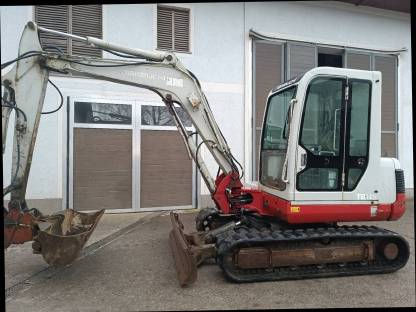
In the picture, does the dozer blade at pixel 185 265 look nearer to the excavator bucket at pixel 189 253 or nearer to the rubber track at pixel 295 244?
the excavator bucket at pixel 189 253

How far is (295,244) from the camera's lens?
3713mm

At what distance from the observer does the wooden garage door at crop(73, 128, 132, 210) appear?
23.9 ft

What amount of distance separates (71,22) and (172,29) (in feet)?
7.78

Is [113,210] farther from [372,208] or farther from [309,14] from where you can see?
[309,14]

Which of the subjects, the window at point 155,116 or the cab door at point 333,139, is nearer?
the cab door at point 333,139

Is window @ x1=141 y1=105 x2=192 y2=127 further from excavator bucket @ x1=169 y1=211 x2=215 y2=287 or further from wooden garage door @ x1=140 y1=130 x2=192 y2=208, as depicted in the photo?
excavator bucket @ x1=169 y1=211 x2=215 y2=287

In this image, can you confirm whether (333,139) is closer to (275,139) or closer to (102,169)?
(275,139)

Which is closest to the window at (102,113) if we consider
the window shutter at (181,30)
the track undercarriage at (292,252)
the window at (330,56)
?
the window shutter at (181,30)

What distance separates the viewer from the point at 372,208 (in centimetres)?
396

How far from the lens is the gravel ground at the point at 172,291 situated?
3.16m

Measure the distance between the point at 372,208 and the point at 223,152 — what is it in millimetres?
2054

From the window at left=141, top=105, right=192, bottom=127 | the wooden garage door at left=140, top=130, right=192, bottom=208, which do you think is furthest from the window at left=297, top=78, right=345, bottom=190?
the wooden garage door at left=140, top=130, right=192, bottom=208

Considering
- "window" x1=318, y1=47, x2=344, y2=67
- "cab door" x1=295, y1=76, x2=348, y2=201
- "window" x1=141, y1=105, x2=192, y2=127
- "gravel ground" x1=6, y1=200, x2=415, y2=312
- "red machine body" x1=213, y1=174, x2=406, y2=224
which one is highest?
"window" x1=318, y1=47, x2=344, y2=67

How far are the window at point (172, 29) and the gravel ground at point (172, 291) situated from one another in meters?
5.53
